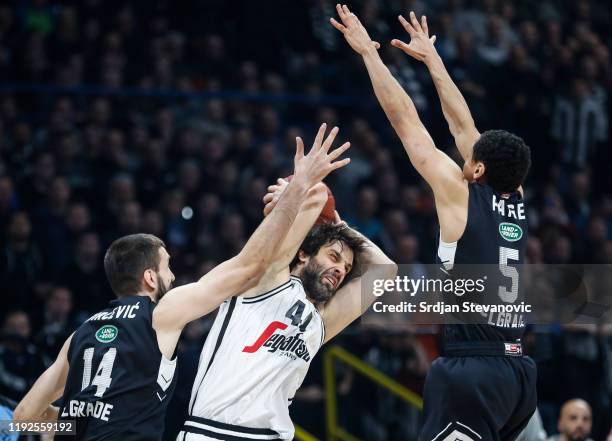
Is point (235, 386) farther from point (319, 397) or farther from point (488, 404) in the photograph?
point (319, 397)

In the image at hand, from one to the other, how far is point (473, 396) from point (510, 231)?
0.96 metres

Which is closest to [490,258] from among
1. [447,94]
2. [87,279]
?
[447,94]

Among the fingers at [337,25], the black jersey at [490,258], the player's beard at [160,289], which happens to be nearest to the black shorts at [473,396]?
the black jersey at [490,258]

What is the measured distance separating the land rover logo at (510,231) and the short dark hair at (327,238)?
37.4 inches

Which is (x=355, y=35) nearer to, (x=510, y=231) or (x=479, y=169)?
(x=479, y=169)

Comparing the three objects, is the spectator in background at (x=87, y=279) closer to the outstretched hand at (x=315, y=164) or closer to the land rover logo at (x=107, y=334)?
the land rover logo at (x=107, y=334)

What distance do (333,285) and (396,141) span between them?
746cm

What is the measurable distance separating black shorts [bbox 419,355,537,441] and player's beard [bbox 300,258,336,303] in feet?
2.53

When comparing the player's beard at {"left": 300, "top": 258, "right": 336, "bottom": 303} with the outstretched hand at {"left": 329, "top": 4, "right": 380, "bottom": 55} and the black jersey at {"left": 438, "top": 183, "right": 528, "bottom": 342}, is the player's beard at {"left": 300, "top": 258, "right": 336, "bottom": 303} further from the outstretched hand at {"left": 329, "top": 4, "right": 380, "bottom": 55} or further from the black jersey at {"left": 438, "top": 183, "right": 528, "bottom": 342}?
the outstretched hand at {"left": 329, "top": 4, "right": 380, "bottom": 55}

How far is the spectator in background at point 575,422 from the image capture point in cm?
901

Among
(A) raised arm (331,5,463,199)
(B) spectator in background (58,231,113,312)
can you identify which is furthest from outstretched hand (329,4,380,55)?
(B) spectator in background (58,231,113,312)

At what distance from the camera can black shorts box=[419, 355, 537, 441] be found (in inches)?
214

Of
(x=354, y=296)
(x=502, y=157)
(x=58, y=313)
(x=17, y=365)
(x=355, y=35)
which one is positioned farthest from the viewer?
(x=58, y=313)

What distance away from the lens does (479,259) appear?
5605mm
